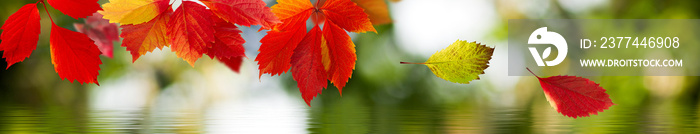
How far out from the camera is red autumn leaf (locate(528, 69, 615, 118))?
1.60ft

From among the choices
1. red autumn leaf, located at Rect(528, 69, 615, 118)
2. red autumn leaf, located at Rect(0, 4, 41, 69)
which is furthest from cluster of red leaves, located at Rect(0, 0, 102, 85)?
red autumn leaf, located at Rect(528, 69, 615, 118)

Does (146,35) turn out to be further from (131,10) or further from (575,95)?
(575,95)

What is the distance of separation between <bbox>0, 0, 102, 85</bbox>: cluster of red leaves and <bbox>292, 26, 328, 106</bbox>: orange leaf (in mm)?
121

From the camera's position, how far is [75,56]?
1.21 feet

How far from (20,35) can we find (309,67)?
176mm

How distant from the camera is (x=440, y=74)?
0.44 meters

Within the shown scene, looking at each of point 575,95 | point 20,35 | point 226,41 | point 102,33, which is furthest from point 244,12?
point 102,33

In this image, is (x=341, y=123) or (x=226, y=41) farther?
(x=341, y=123)

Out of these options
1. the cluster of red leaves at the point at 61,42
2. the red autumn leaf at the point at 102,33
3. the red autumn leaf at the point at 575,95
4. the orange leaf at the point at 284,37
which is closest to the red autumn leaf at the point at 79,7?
the cluster of red leaves at the point at 61,42

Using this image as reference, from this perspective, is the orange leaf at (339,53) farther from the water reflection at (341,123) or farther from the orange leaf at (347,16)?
the water reflection at (341,123)

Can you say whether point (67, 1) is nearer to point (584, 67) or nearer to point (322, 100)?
point (322, 100)

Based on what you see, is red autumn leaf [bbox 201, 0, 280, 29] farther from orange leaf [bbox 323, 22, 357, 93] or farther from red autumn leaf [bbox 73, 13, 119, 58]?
red autumn leaf [bbox 73, 13, 119, 58]

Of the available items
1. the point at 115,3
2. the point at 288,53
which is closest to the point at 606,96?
the point at 288,53

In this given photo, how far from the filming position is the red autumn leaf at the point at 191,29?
337 mm
